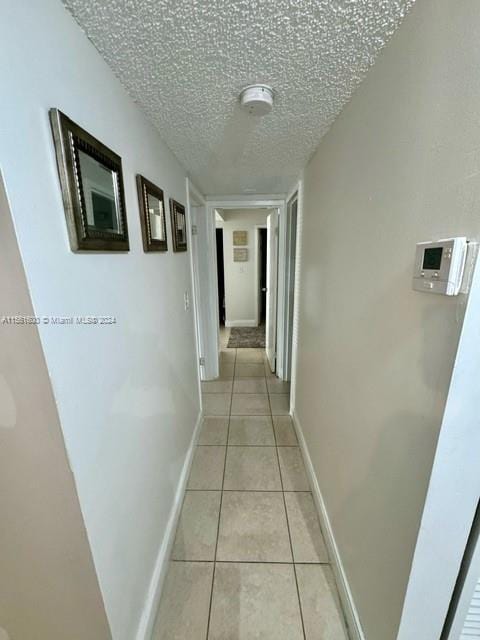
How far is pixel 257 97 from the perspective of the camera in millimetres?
953

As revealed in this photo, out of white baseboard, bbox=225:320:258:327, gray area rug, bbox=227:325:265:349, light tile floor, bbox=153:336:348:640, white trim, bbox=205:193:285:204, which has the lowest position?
light tile floor, bbox=153:336:348:640

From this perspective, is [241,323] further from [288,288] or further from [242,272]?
[288,288]

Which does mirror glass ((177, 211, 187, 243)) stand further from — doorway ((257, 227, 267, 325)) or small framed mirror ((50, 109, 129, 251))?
doorway ((257, 227, 267, 325))

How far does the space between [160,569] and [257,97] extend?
207 cm

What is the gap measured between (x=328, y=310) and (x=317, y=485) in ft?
3.61

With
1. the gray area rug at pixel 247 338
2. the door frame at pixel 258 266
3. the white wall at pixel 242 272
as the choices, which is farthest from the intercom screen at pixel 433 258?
the door frame at pixel 258 266

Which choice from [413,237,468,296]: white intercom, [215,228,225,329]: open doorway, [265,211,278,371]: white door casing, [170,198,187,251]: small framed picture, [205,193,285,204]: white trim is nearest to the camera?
[413,237,468,296]: white intercom

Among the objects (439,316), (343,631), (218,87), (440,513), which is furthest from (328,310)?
(343,631)

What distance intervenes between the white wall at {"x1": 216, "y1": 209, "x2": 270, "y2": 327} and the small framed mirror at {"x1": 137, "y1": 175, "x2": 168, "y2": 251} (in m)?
3.49

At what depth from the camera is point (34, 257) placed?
54cm

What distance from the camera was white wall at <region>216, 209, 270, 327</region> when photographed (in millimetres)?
4743

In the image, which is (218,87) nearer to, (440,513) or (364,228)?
(364,228)

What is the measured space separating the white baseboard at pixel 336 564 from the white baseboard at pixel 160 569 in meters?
0.82

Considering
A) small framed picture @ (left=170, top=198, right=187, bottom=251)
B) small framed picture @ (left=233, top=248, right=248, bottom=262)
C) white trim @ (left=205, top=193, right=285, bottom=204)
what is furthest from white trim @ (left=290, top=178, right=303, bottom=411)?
small framed picture @ (left=233, top=248, right=248, bottom=262)
